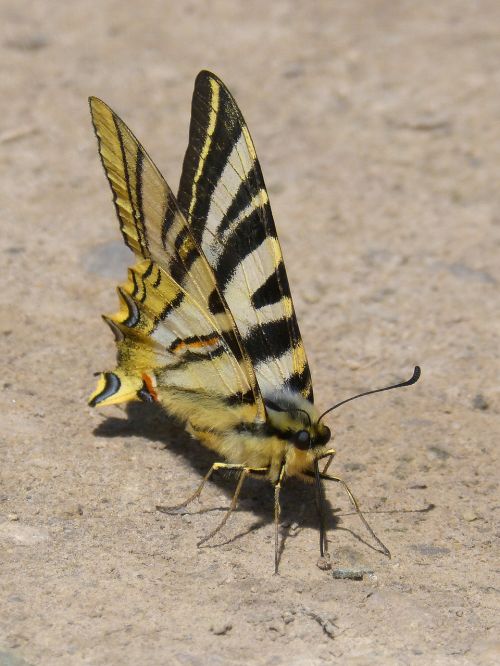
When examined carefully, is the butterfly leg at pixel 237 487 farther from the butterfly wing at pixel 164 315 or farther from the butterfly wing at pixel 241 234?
the butterfly wing at pixel 241 234

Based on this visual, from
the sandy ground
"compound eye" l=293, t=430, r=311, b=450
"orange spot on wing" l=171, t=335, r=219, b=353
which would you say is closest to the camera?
the sandy ground

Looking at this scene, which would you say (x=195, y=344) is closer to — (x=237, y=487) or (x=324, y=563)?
(x=237, y=487)

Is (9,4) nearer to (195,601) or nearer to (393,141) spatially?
(393,141)

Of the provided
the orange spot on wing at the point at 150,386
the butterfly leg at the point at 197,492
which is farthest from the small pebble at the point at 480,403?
the orange spot on wing at the point at 150,386

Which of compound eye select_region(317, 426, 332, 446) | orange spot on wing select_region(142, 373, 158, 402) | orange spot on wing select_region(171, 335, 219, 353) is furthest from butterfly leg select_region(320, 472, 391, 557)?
orange spot on wing select_region(142, 373, 158, 402)

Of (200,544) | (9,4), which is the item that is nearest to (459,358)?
(200,544)

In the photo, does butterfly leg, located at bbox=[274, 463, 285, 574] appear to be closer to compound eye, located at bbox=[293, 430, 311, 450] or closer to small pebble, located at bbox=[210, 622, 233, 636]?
compound eye, located at bbox=[293, 430, 311, 450]
